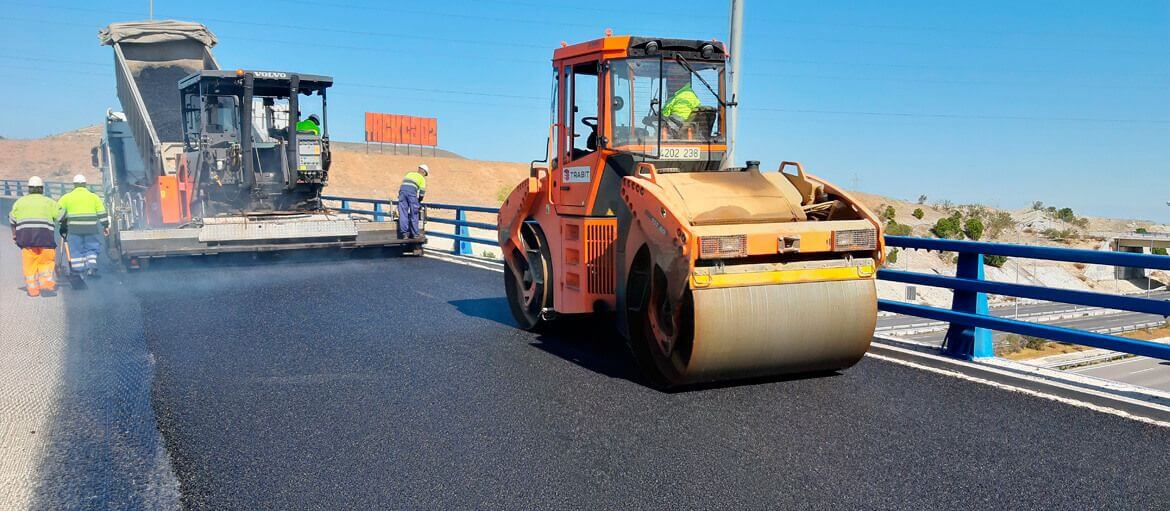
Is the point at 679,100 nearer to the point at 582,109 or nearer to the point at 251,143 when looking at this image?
the point at 582,109

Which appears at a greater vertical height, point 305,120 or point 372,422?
point 305,120

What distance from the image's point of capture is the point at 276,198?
14625 mm

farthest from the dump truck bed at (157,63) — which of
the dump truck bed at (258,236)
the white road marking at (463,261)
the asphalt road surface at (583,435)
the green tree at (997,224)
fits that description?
the green tree at (997,224)

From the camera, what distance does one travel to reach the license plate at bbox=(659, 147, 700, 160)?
648 cm

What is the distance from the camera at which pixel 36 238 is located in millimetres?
10633

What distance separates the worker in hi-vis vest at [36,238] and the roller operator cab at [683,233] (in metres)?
6.59

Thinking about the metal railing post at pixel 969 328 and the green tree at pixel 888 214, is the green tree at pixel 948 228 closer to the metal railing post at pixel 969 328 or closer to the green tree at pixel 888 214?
the green tree at pixel 888 214

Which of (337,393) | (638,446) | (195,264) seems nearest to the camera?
(638,446)

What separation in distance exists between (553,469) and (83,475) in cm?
219

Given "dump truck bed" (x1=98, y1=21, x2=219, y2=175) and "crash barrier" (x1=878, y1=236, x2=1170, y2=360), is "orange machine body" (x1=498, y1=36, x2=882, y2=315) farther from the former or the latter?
"dump truck bed" (x1=98, y1=21, x2=219, y2=175)

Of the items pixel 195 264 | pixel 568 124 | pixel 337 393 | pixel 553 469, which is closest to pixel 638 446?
pixel 553 469

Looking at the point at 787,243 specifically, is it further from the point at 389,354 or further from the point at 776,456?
the point at 389,354

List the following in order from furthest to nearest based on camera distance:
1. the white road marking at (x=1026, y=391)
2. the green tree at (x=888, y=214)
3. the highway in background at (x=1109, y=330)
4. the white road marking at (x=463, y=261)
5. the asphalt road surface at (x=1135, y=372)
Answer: the green tree at (x=888, y=214), the asphalt road surface at (x=1135, y=372), the highway in background at (x=1109, y=330), the white road marking at (x=463, y=261), the white road marking at (x=1026, y=391)

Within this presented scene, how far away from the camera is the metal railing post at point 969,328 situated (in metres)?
6.40
